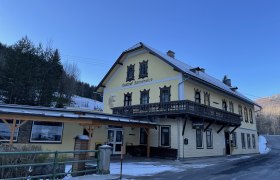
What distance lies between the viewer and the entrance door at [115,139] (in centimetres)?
2036

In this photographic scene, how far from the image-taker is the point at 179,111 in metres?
18.7

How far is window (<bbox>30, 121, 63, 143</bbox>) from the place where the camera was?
16625mm

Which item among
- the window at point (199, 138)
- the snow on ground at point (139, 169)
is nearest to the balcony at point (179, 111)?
the window at point (199, 138)

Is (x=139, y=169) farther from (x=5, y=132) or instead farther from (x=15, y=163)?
(x=5, y=132)

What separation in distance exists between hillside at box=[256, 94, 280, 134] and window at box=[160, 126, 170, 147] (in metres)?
86.9

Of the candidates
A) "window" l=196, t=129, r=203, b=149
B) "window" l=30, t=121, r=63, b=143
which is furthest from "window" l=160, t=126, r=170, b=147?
"window" l=30, t=121, r=63, b=143

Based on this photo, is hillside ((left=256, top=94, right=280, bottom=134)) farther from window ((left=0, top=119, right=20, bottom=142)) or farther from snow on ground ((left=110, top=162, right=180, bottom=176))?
window ((left=0, top=119, right=20, bottom=142))

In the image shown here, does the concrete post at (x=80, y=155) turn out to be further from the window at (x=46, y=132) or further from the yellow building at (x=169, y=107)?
the yellow building at (x=169, y=107)

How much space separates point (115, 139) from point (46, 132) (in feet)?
20.1

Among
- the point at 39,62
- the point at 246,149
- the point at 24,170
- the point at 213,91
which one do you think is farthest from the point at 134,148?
the point at 39,62

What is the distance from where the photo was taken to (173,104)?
64.4 ft

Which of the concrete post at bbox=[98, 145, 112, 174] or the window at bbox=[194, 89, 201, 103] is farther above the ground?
the window at bbox=[194, 89, 201, 103]

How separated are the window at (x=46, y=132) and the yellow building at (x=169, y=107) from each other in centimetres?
366

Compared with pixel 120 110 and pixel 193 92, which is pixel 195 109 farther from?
pixel 120 110
